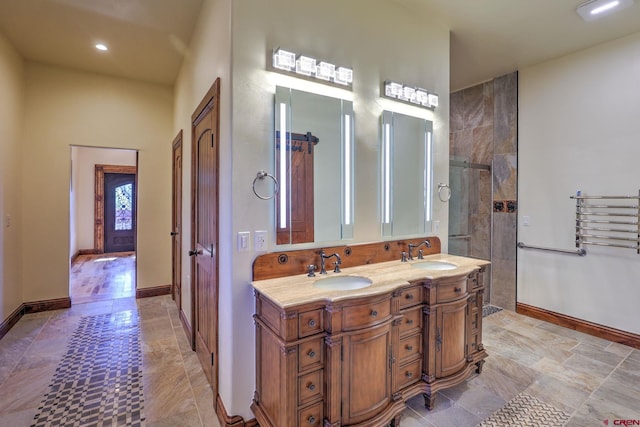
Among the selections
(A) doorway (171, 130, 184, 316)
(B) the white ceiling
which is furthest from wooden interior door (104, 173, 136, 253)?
(B) the white ceiling

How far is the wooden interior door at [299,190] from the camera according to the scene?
79.0 inches

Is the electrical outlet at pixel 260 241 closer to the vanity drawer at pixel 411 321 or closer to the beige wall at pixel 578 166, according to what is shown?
the vanity drawer at pixel 411 321

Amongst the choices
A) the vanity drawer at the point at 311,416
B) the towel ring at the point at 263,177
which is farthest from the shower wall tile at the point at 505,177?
the vanity drawer at the point at 311,416

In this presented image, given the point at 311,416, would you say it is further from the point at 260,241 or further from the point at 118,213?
the point at 118,213

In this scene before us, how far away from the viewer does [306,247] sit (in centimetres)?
209

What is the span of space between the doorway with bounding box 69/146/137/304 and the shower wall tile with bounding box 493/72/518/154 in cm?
684

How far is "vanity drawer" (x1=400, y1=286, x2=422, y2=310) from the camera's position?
76.8 inches

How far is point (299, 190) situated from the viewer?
208 centimetres

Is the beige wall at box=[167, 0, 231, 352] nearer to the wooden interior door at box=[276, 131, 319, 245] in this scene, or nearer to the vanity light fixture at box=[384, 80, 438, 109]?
the wooden interior door at box=[276, 131, 319, 245]

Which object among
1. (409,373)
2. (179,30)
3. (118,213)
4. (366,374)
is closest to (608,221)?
(409,373)

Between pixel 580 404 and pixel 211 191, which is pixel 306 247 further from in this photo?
pixel 580 404

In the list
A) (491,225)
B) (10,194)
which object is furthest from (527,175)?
(10,194)

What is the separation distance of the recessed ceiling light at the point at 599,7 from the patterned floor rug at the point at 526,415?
3.10 m

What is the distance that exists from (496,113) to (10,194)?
578 cm
